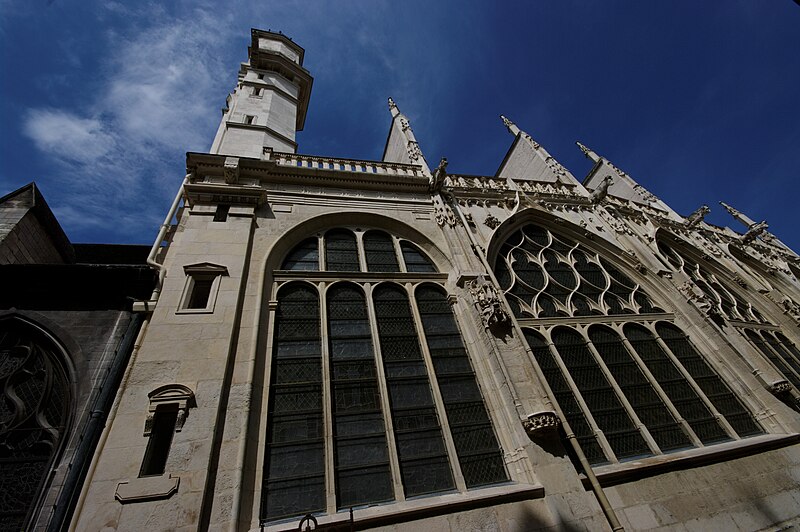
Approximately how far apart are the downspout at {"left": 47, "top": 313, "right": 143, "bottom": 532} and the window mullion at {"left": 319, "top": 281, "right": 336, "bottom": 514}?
268cm

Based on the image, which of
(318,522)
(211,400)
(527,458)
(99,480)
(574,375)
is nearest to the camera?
(99,480)

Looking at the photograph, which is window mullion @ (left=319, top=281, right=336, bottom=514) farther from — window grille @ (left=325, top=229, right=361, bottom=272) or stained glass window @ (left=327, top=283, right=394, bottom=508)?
window grille @ (left=325, top=229, right=361, bottom=272)

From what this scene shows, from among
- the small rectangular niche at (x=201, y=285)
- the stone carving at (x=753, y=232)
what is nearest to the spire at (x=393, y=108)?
the small rectangular niche at (x=201, y=285)

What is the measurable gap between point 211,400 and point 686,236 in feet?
52.8

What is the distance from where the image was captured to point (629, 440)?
620cm

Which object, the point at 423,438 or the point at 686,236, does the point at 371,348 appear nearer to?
the point at 423,438

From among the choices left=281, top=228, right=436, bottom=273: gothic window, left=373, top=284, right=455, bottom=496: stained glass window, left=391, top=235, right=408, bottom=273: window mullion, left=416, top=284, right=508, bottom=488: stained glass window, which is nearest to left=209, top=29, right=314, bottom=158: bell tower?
left=281, top=228, right=436, bottom=273: gothic window

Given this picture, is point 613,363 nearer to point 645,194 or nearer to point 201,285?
point 201,285

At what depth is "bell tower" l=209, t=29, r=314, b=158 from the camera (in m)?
11.2

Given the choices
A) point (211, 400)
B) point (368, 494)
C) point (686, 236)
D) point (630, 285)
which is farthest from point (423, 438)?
point (686, 236)

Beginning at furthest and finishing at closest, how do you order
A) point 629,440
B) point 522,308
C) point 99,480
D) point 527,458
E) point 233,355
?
point 522,308
point 629,440
point 233,355
point 527,458
point 99,480

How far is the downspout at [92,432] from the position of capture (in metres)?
3.65

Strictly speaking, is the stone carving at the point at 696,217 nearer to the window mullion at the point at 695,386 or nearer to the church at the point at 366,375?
the church at the point at 366,375

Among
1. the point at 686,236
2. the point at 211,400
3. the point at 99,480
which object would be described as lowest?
the point at 99,480
